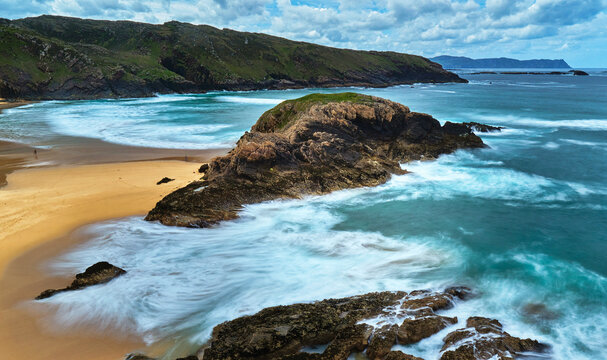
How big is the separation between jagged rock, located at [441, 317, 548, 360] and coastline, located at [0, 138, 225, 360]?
668 centimetres

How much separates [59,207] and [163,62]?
97518 mm

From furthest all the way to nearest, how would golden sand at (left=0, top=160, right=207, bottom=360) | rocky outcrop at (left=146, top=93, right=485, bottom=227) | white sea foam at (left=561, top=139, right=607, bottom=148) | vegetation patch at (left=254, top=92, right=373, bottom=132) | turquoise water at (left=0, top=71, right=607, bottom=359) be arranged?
1. white sea foam at (left=561, top=139, right=607, bottom=148)
2. vegetation patch at (left=254, top=92, right=373, bottom=132)
3. rocky outcrop at (left=146, top=93, right=485, bottom=227)
4. turquoise water at (left=0, top=71, right=607, bottom=359)
5. golden sand at (left=0, top=160, right=207, bottom=360)

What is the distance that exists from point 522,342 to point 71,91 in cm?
8718

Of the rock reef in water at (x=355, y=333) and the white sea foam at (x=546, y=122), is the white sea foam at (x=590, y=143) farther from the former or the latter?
the rock reef in water at (x=355, y=333)

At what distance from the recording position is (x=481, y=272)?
1122cm

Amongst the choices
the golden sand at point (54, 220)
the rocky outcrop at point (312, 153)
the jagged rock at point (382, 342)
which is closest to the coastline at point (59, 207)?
the golden sand at point (54, 220)

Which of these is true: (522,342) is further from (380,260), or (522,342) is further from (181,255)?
(181,255)

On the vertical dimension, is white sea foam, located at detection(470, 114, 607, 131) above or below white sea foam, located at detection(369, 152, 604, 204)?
above

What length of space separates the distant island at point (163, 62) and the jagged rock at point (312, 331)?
8026cm

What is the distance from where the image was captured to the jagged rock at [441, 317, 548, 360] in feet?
22.8

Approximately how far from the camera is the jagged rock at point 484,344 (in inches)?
273

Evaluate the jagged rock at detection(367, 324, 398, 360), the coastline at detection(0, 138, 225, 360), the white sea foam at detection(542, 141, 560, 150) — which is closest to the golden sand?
the coastline at detection(0, 138, 225, 360)

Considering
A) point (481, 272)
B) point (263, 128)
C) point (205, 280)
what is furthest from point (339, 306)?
point (263, 128)

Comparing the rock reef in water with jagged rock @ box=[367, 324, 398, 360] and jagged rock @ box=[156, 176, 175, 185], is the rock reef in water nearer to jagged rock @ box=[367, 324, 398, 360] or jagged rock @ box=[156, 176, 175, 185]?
jagged rock @ box=[367, 324, 398, 360]
